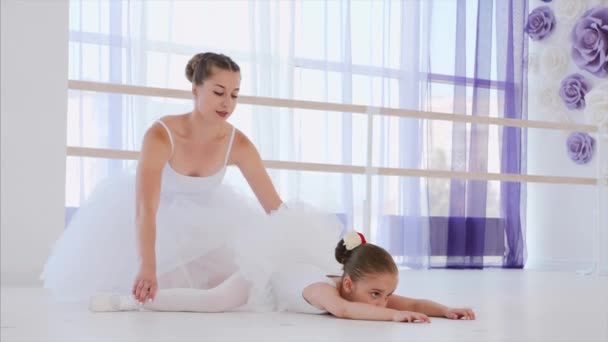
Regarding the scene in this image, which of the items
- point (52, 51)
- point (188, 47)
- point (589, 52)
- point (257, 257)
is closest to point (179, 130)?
point (257, 257)

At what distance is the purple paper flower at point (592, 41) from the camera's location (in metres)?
4.20

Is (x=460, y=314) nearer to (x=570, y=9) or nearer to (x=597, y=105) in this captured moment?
(x=597, y=105)

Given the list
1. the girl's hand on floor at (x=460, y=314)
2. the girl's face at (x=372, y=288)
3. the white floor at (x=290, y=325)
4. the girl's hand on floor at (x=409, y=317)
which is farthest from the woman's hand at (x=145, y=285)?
the girl's hand on floor at (x=460, y=314)

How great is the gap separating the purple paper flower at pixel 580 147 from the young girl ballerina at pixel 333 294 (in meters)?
2.84

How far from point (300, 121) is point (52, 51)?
60.2 inches

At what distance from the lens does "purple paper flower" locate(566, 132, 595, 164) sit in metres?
4.44

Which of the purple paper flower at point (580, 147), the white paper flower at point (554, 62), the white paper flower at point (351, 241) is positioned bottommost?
the white paper flower at point (351, 241)

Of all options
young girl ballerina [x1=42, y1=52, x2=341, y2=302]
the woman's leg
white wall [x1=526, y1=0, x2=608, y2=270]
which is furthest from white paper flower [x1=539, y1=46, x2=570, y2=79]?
the woman's leg

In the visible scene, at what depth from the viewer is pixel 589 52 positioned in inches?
169

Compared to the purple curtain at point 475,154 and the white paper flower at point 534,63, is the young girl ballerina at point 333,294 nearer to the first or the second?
the purple curtain at point 475,154

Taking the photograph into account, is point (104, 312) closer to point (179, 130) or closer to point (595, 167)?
point (179, 130)

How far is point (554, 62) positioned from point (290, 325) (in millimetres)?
3351

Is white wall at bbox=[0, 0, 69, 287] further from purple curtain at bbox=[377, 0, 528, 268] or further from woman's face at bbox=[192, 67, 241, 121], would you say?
purple curtain at bbox=[377, 0, 528, 268]

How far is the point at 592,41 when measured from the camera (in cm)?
425
